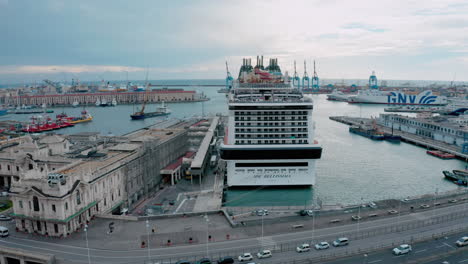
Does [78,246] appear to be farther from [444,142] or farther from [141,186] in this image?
[444,142]

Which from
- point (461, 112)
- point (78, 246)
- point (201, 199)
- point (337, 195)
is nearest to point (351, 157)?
point (337, 195)

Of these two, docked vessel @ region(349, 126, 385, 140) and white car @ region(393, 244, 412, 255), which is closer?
white car @ region(393, 244, 412, 255)

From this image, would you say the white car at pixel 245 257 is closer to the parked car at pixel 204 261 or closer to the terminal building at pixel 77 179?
the parked car at pixel 204 261

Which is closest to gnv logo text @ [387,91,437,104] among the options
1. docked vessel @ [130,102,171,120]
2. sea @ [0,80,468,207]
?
sea @ [0,80,468,207]

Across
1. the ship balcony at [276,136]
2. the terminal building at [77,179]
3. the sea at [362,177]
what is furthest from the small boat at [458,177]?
the terminal building at [77,179]

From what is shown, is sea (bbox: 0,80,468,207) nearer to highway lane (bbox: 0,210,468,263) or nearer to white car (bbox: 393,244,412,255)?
highway lane (bbox: 0,210,468,263)

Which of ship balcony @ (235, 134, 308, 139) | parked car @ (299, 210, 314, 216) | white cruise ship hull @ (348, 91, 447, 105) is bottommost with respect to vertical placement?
parked car @ (299, 210, 314, 216)
